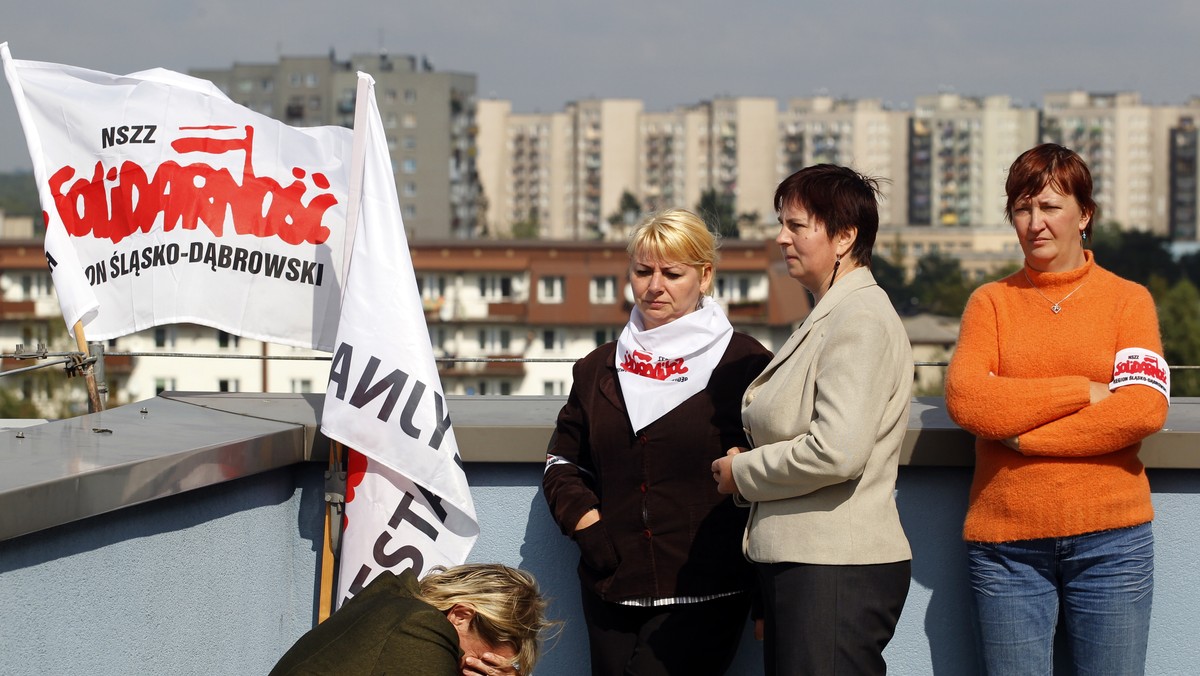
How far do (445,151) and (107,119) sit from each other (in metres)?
105

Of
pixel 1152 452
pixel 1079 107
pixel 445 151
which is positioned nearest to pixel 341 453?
pixel 1152 452

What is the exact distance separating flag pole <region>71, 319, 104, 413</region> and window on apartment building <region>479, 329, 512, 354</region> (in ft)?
221

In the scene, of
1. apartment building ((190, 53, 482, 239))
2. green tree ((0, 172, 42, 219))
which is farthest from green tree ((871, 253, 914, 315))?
apartment building ((190, 53, 482, 239))

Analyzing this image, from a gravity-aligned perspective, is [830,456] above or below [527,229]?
below

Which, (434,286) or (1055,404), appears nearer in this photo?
(1055,404)

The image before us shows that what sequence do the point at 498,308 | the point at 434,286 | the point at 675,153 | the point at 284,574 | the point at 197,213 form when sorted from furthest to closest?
the point at 675,153 → the point at 434,286 → the point at 498,308 → the point at 197,213 → the point at 284,574

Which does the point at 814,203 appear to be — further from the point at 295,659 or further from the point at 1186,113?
the point at 1186,113

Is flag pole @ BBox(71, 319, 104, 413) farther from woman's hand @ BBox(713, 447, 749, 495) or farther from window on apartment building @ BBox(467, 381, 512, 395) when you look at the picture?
window on apartment building @ BBox(467, 381, 512, 395)

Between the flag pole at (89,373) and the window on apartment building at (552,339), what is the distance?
214 feet

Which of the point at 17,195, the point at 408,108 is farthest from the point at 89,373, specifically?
the point at 17,195

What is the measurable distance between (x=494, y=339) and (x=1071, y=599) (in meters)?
69.0

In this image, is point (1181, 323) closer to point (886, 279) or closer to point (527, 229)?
point (886, 279)

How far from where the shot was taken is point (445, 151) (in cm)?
10769

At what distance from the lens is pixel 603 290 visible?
6719 centimetres
